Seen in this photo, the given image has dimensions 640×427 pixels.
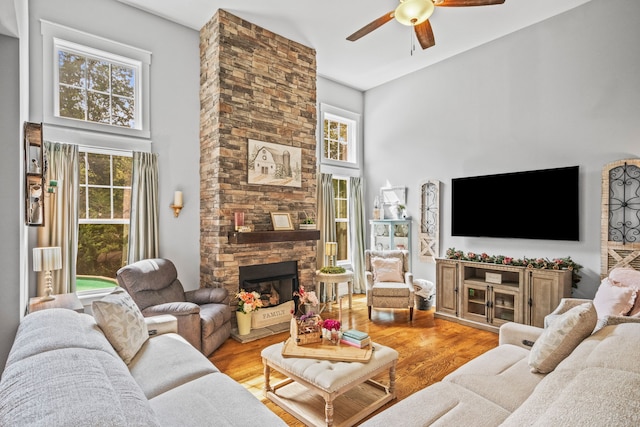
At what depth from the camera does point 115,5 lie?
366 centimetres

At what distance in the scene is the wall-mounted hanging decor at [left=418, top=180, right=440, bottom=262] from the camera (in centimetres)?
513

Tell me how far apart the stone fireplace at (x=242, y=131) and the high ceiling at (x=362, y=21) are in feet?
0.65

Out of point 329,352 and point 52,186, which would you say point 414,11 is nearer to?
point 329,352

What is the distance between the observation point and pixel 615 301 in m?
2.78

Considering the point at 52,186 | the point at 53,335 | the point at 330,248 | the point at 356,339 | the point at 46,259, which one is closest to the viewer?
the point at 53,335

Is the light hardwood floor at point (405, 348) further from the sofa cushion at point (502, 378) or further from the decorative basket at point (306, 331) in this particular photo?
the sofa cushion at point (502, 378)

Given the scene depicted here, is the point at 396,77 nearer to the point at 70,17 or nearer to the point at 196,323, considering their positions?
the point at 70,17

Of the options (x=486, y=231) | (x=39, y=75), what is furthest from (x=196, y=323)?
(x=486, y=231)

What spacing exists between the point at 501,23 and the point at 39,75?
5.14m

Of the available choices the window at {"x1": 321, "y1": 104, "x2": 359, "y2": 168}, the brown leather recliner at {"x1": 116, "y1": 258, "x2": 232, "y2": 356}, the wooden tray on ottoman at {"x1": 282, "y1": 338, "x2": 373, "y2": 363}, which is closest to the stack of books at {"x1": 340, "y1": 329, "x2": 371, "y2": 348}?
the wooden tray on ottoman at {"x1": 282, "y1": 338, "x2": 373, "y2": 363}

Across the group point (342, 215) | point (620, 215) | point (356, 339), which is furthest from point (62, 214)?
point (620, 215)

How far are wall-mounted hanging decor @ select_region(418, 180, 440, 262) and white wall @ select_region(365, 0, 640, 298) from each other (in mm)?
101

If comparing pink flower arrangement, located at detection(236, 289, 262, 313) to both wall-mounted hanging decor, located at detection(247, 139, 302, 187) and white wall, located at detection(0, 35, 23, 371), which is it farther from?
white wall, located at detection(0, 35, 23, 371)

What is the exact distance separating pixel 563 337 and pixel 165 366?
7.47 ft
